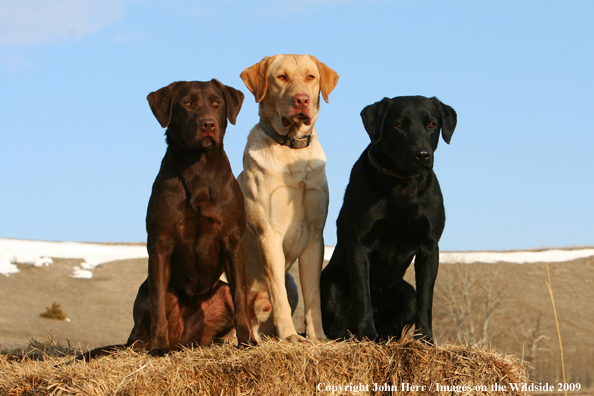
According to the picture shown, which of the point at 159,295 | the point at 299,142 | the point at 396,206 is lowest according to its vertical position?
the point at 159,295

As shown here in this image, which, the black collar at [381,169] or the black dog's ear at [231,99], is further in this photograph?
the black dog's ear at [231,99]

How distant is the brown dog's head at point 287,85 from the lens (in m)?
5.01

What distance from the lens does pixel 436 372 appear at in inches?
139

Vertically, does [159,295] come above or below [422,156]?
below

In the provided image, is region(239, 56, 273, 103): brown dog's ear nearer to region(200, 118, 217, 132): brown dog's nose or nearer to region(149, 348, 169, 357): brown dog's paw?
region(200, 118, 217, 132): brown dog's nose

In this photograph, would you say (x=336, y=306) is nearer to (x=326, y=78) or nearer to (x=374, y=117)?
(x=374, y=117)

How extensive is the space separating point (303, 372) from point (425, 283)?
50.5 inches

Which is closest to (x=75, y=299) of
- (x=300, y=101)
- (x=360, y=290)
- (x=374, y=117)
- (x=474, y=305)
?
(x=474, y=305)

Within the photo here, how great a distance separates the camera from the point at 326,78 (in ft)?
17.4

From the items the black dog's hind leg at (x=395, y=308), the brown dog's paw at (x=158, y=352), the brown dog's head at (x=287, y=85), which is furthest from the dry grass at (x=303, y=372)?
the brown dog's head at (x=287, y=85)

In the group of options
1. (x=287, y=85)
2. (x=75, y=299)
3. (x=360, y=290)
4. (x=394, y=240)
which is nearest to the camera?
(x=360, y=290)

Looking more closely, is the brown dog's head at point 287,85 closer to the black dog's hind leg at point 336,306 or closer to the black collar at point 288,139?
the black collar at point 288,139

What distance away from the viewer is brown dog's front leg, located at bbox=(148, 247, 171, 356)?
4.13m

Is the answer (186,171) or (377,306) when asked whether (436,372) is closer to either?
(377,306)
